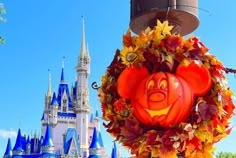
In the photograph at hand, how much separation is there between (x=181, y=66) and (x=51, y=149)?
37.7 meters

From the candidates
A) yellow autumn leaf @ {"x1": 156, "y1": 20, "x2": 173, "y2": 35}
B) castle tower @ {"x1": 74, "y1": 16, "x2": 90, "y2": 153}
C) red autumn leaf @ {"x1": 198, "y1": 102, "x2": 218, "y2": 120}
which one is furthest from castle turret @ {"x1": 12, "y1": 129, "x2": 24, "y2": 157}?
red autumn leaf @ {"x1": 198, "y1": 102, "x2": 218, "y2": 120}

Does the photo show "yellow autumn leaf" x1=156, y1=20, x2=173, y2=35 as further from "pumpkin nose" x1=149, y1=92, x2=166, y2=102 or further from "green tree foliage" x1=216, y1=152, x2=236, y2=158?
"green tree foliage" x1=216, y1=152, x2=236, y2=158

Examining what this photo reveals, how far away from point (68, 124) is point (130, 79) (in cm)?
4235

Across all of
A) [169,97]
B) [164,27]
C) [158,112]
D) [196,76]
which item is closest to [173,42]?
[164,27]

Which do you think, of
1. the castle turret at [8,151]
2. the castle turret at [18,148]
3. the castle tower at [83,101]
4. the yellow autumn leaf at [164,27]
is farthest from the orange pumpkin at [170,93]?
the castle turret at [8,151]

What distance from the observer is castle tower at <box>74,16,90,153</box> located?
1766 inches

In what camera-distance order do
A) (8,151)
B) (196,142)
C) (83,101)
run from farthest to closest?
1. (83,101)
2. (8,151)
3. (196,142)

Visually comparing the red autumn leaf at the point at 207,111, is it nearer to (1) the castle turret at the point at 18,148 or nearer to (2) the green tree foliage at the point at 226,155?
(2) the green tree foliage at the point at 226,155

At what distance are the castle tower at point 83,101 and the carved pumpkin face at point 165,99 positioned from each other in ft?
135

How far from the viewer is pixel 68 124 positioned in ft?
149

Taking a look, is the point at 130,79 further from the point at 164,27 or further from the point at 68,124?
the point at 68,124

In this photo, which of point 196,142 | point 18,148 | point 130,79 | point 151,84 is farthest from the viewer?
point 18,148

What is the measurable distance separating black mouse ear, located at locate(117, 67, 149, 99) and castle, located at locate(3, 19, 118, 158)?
3766cm

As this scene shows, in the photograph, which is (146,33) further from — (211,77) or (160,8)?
(211,77)
